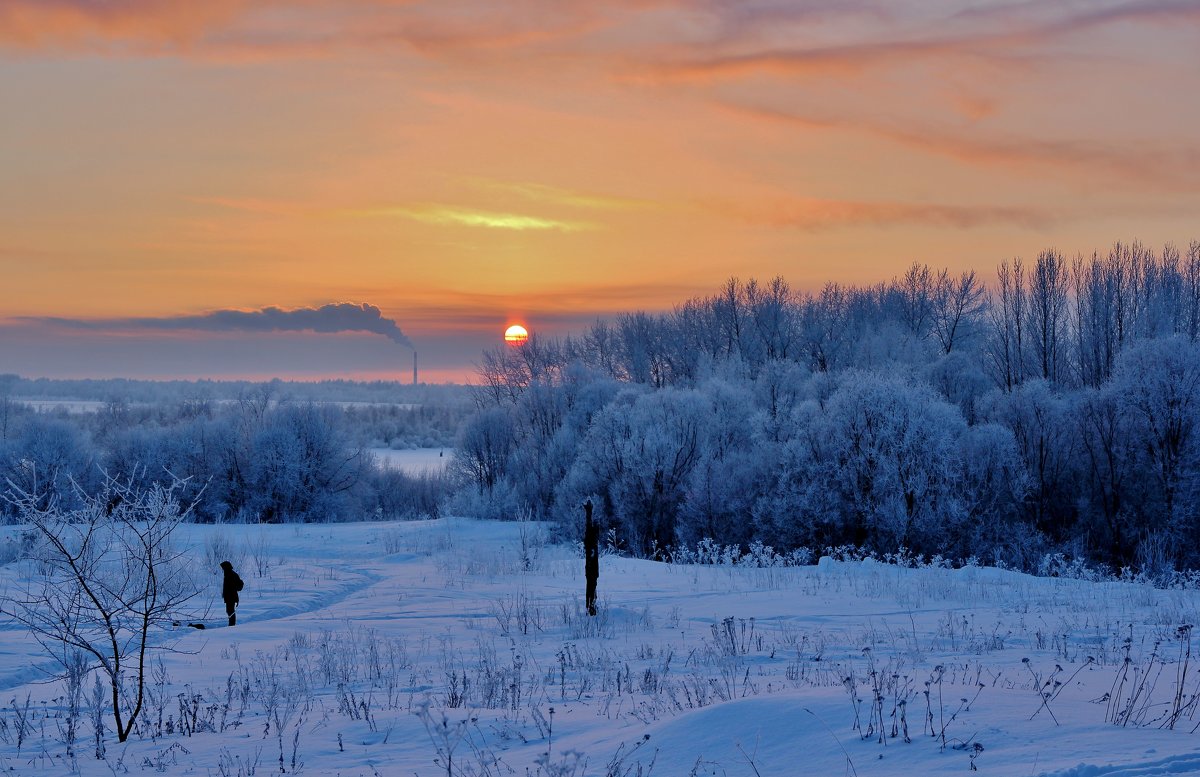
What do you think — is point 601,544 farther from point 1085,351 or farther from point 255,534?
point 1085,351

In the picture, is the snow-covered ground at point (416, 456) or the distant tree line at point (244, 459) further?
the snow-covered ground at point (416, 456)

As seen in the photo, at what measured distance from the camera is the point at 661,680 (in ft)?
34.0

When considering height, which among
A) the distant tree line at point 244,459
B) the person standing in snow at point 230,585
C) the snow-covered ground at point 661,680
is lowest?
the snow-covered ground at point 661,680

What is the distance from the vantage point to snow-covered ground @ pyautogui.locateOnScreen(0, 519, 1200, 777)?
20.6 ft

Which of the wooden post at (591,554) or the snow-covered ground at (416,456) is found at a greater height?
the snow-covered ground at (416,456)

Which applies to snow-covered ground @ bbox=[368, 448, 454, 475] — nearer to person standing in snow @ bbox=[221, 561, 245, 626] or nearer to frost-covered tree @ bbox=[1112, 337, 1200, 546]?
frost-covered tree @ bbox=[1112, 337, 1200, 546]

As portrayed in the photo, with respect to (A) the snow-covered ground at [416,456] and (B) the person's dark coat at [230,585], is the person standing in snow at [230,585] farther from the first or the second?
(A) the snow-covered ground at [416,456]

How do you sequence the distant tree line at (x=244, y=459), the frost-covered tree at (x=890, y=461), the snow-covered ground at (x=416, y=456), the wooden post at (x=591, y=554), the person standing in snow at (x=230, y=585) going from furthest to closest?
1. the snow-covered ground at (x=416, y=456)
2. the distant tree line at (x=244, y=459)
3. the frost-covered tree at (x=890, y=461)
4. the wooden post at (x=591, y=554)
5. the person standing in snow at (x=230, y=585)

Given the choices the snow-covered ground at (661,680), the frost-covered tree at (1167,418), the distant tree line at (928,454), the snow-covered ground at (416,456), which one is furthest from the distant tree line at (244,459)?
the frost-covered tree at (1167,418)

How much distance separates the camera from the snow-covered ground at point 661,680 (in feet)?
20.6

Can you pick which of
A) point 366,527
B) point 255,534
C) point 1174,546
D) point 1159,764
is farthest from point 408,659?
point 1174,546

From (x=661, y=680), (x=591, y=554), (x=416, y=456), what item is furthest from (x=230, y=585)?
(x=416, y=456)

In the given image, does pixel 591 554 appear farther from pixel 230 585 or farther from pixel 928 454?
pixel 928 454

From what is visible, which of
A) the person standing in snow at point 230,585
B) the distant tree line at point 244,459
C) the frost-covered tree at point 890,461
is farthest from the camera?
the distant tree line at point 244,459
